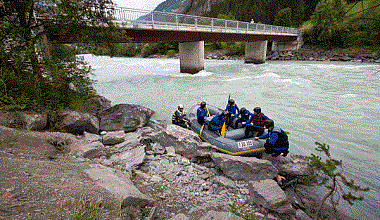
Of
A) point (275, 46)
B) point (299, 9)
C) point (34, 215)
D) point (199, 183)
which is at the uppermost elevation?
point (299, 9)

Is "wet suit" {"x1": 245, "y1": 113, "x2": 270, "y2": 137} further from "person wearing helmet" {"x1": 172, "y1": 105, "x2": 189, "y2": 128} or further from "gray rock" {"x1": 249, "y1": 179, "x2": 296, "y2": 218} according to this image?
"person wearing helmet" {"x1": 172, "y1": 105, "x2": 189, "y2": 128}

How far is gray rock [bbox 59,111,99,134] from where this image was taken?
6496mm

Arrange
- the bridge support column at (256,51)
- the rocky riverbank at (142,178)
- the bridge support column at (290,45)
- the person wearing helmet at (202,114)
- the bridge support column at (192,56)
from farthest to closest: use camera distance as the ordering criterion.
Answer: the bridge support column at (290,45)
the bridge support column at (256,51)
the bridge support column at (192,56)
the person wearing helmet at (202,114)
the rocky riverbank at (142,178)

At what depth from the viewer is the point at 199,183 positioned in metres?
4.93

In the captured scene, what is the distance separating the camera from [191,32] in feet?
69.3

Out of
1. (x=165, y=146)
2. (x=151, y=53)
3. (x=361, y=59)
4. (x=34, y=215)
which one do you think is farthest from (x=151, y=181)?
(x=151, y=53)

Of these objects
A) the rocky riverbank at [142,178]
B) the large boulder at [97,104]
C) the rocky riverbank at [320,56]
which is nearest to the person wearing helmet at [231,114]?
the rocky riverbank at [142,178]

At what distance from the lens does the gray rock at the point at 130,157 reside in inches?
201

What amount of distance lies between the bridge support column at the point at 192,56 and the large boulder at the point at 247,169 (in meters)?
22.4

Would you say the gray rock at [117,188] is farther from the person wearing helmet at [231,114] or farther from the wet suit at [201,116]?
the person wearing helmet at [231,114]

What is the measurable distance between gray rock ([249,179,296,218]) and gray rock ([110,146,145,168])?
120 inches

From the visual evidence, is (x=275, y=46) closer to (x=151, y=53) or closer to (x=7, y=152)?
(x=151, y=53)

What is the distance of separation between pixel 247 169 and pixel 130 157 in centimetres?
331

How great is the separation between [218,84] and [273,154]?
14.8 metres
